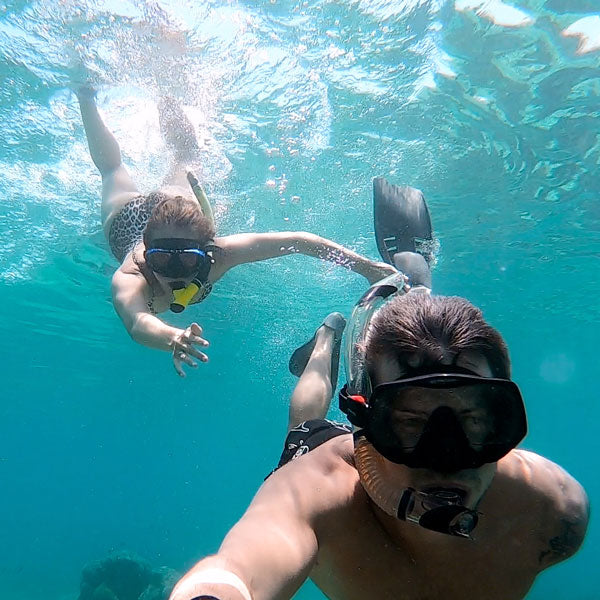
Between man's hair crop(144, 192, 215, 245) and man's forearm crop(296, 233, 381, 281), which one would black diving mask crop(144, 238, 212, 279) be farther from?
man's forearm crop(296, 233, 381, 281)

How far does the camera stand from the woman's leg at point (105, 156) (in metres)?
11.1

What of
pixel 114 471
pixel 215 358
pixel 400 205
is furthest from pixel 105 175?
pixel 114 471

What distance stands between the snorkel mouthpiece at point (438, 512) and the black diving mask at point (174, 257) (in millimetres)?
4874

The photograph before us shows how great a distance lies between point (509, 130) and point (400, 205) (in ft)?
24.2

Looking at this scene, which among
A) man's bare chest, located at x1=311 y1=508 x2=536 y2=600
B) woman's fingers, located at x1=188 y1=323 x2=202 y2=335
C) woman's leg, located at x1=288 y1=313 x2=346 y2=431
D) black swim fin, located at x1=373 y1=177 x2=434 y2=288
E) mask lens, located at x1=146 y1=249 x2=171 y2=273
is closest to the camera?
man's bare chest, located at x1=311 y1=508 x2=536 y2=600

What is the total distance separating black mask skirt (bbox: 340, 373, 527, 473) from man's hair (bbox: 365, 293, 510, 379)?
0.46 ft

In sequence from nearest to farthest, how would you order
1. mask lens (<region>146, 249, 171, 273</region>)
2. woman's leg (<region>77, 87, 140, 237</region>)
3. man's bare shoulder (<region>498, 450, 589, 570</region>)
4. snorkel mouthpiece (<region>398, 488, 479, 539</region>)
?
snorkel mouthpiece (<region>398, 488, 479, 539</region>), man's bare shoulder (<region>498, 450, 589, 570</region>), mask lens (<region>146, 249, 171, 273</region>), woman's leg (<region>77, 87, 140, 237</region>)

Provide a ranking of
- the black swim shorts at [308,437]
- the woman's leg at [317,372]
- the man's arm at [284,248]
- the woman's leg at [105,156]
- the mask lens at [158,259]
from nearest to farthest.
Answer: the black swim shorts at [308,437] → the woman's leg at [317,372] → the mask lens at [158,259] → the man's arm at [284,248] → the woman's leg at [105,156]

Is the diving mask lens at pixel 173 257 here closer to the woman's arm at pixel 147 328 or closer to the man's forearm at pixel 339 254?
the woman's arm at pixel 147 328

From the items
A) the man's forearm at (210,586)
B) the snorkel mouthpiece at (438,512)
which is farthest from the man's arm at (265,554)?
the snorkel mouthpiece at (438,512)

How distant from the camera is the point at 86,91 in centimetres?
1131

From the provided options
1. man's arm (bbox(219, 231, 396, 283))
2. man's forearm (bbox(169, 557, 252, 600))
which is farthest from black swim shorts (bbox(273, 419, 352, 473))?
man's arm (bbox(219, 231, 396, 283))

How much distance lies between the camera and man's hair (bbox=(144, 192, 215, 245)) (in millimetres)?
6602

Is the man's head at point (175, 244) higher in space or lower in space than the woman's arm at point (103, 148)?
lower
